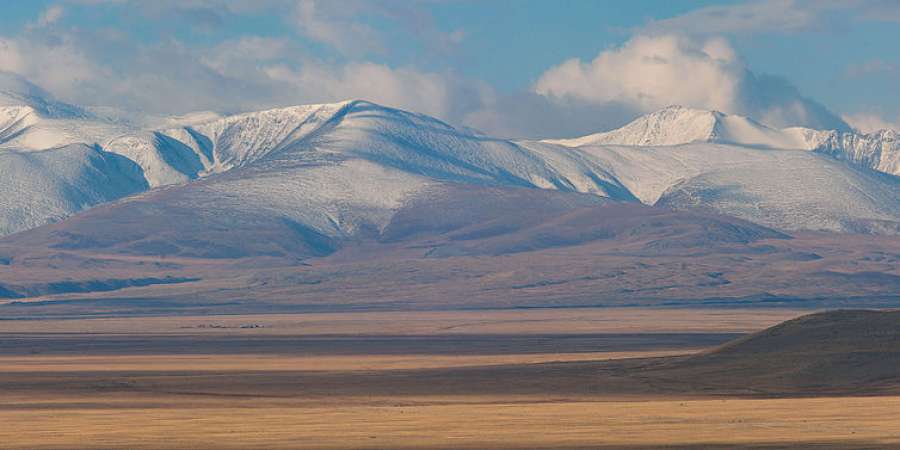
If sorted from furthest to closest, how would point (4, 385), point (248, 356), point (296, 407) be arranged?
point (248, 356), point (4, 385), point (296, 407)

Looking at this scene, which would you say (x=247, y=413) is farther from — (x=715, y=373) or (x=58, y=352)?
(x=58, y=352)

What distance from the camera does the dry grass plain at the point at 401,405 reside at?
274 feet

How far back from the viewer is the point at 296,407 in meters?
109

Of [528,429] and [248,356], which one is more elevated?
[248,356]

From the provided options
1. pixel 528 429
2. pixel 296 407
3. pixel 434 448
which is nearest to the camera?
pixel 434 448

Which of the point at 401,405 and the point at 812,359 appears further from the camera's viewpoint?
the point at 812,359

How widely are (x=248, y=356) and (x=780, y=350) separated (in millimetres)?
59062

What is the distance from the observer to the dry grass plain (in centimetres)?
8338

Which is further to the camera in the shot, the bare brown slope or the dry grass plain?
the bare brown slope

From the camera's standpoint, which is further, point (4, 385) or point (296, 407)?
point (4, 385)

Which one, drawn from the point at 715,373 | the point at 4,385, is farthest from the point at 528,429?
the point at 4,385

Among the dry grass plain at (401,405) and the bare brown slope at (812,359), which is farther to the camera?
the bare brown slope at (812,359)

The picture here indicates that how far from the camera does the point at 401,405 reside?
110 metres

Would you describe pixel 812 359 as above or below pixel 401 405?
above
